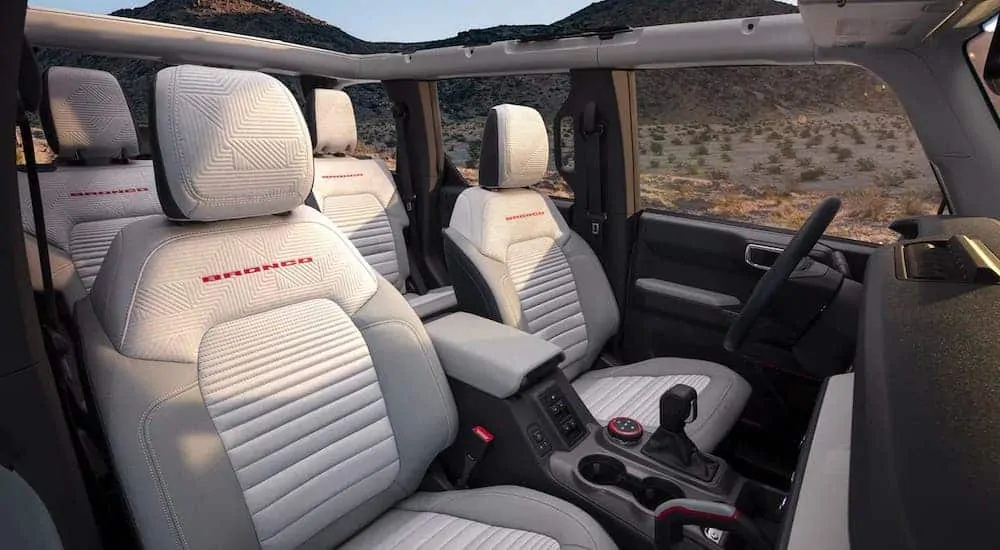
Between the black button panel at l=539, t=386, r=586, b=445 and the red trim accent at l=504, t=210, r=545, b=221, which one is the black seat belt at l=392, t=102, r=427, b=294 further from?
the black button panel at l=539, t=386, r=586, b=445

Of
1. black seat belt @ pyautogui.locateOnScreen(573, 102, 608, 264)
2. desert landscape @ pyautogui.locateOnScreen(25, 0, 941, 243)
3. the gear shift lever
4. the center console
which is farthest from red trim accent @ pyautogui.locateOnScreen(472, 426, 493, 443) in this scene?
black seat belt @ pyautogui.locateOnScreen(573, 102, 608, 264)

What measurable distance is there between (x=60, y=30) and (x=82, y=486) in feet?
8.02

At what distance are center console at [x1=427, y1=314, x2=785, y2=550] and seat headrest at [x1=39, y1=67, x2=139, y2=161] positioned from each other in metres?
2.05

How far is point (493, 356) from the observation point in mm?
1758

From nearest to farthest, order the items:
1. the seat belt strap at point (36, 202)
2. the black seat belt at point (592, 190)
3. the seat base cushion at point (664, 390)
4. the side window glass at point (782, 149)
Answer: the seat belt strap at point (36, 202) < the seat base cushion at point (664, 390) < the side window glass at point (782, 149) < the black seat belt at point (592, 190)

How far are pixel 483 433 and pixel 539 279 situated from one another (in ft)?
3.27

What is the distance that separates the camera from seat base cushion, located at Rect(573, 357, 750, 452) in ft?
6.99

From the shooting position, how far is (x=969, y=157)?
1.92 meters

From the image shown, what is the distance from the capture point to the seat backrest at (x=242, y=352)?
1.18m

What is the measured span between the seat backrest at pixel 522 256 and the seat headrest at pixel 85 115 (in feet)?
5.56

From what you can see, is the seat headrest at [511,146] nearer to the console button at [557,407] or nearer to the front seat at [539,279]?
the front seat at [539,279]

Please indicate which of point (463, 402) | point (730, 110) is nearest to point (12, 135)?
point (463, 402)

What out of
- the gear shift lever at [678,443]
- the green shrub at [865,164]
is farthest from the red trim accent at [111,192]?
the green shrub at [865,164]

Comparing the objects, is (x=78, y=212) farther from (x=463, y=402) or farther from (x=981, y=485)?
(x=981, y=485)
